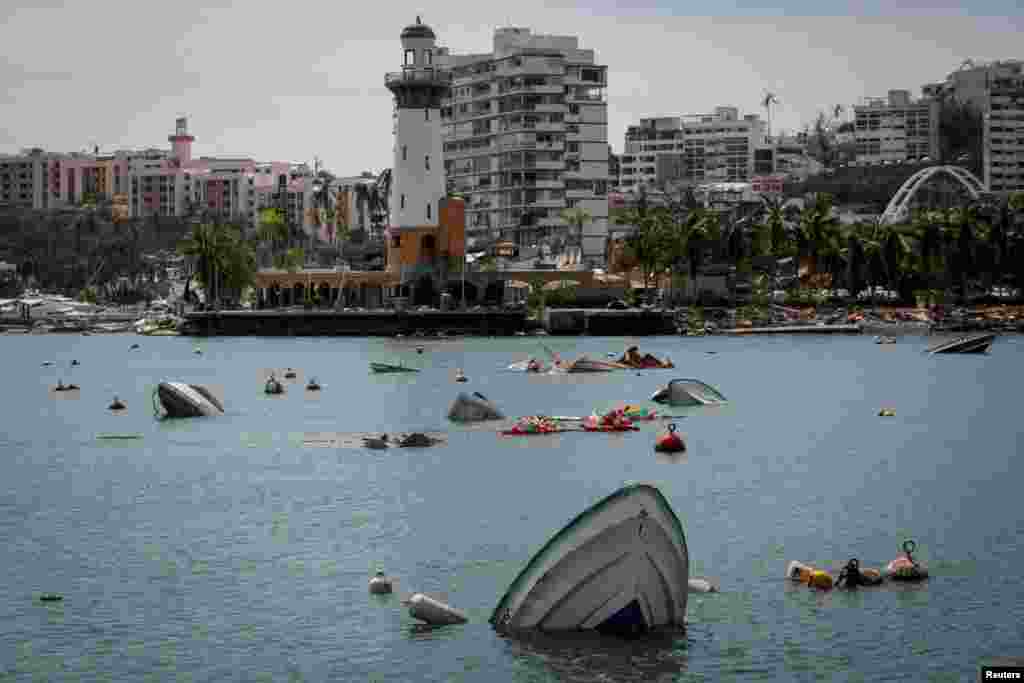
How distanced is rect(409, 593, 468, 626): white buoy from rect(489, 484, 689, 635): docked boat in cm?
143

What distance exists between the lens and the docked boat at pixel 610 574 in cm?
3516

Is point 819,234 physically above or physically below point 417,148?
below

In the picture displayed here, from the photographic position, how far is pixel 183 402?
9062 centimetres

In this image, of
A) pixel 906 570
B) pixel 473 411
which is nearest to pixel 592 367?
pixel 473 411

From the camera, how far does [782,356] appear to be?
471ft

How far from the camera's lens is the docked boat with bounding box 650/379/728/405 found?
300ft

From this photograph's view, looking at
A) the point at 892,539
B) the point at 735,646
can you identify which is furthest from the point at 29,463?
the point at 735,646

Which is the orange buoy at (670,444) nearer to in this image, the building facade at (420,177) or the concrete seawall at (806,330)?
the building facade at (420,177)

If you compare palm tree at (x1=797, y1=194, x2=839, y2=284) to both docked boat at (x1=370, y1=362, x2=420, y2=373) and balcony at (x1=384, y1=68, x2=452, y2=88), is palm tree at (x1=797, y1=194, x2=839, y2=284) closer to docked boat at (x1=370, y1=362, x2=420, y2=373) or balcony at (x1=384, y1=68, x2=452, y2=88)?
balcony at (x1=384, y1=68, x2=452, y2=88)

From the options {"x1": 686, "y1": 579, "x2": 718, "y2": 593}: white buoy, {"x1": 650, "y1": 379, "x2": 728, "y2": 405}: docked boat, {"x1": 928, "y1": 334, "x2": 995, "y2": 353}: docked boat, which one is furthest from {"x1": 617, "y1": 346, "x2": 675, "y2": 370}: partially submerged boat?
{"x1": 686, "y1": 579, "x2": 718, "y2": 593}: white buoy

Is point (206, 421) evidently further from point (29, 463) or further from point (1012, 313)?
point (1012, 313)

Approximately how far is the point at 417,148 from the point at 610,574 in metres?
140

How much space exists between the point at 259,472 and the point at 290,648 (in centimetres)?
2964

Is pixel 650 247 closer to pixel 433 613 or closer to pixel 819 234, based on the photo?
pixel 819 234
